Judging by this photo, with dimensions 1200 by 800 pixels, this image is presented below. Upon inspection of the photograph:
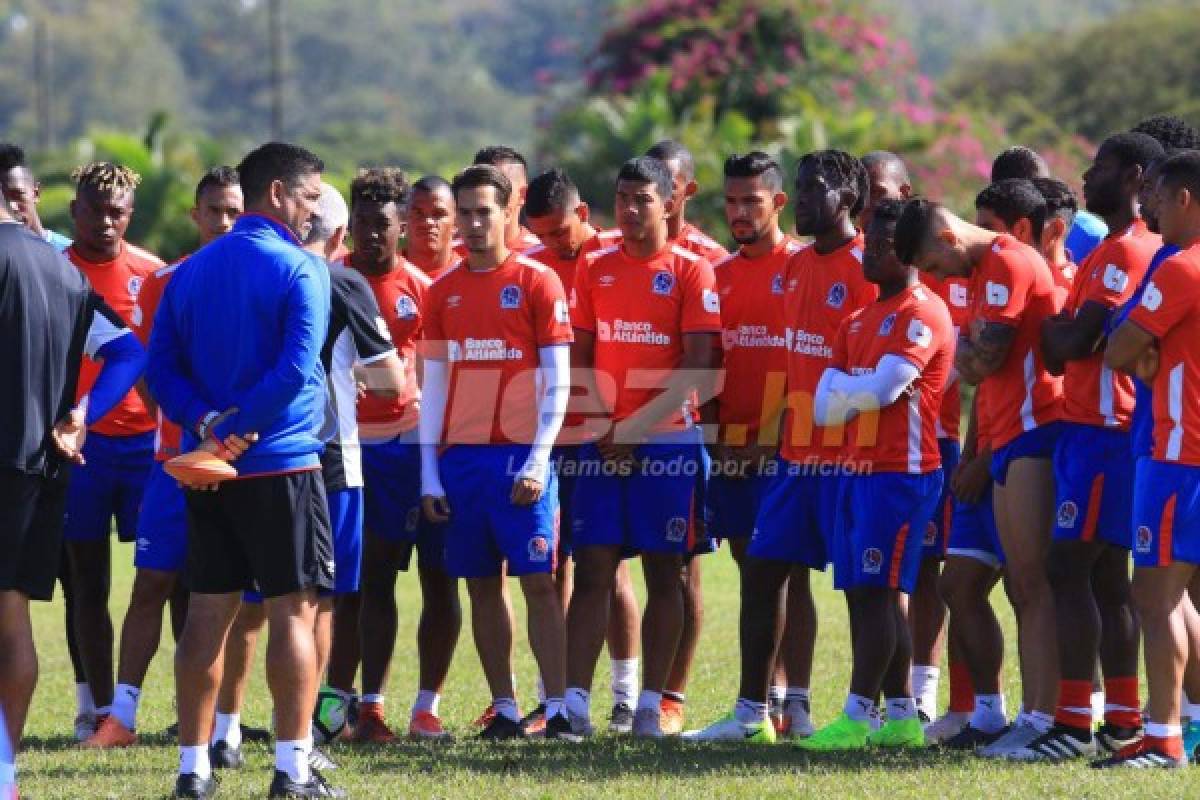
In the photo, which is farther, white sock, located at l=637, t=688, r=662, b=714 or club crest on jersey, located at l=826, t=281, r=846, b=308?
white sock, located at l=637, t=688, r=662, b=714

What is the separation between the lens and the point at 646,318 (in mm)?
10539

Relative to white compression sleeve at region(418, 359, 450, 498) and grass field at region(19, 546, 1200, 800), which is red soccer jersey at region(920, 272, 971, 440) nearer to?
grass field at region(19, 546, 1200, 800)

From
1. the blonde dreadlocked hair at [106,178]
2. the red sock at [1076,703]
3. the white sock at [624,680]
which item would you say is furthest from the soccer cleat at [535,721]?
the blonde dreadlocked hair at [106,178]

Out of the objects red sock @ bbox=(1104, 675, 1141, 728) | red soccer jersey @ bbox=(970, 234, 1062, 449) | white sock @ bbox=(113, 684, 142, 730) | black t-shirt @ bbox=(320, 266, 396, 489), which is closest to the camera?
black t-shirt @ bbox=(320, 266, 396, 489)

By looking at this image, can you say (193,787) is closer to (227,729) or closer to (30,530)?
(227,729)

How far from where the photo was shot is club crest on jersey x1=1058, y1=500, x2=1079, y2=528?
9.08 meters

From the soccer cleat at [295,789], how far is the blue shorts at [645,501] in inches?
95.2

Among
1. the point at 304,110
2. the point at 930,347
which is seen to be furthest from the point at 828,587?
the point at 304,110

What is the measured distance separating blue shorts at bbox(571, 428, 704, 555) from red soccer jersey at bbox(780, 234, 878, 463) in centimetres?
62

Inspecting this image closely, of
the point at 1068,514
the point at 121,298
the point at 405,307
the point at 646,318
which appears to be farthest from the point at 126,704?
the point at 1068,514

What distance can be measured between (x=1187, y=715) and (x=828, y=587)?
27.1ft

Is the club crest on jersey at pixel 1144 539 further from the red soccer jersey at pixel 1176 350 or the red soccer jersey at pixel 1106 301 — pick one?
the red soccer jersey at pixel 1106 301

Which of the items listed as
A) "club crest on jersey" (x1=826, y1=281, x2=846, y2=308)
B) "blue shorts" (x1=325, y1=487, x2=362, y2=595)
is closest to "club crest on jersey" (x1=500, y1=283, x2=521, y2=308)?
"blue shorts" (x1=325, y1=487, x2=362, y2=595)

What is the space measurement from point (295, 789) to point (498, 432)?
8.14 feet
